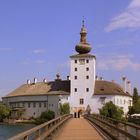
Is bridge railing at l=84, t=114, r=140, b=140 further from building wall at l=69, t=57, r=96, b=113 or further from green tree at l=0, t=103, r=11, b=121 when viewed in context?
green tree at l=0, t=103, r=11, b=121

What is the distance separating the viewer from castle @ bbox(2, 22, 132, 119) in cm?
12056

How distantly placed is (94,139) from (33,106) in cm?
10874

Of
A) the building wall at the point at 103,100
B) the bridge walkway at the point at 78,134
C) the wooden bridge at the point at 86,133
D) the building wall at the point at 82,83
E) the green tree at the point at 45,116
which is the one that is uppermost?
the building wall at the point at 82,83

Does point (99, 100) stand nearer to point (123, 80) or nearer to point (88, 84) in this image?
point (88, 84)

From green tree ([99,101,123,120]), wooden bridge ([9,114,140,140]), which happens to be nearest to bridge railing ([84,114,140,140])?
wooden bridge ([9,114,140,140])

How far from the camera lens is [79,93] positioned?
4732 inches

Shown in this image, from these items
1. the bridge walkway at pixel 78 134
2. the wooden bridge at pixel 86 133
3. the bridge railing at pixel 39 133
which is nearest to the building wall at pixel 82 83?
the bridge walkway at pixel 78 134

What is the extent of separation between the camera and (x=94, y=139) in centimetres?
2394

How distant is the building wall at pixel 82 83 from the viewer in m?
120

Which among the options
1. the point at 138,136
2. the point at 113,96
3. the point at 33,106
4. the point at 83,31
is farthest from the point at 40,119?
the point at 138,136

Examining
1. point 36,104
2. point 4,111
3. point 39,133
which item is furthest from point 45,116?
point 39,133

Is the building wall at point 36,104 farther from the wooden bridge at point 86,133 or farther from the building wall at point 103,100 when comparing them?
the wooden bridge at point 86,133

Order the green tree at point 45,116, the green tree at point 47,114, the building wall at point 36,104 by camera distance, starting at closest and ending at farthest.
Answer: the green tree at point 47,114 < the green tree at point 45,116 < the building wall at point 36,104

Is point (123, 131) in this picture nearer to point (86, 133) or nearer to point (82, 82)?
point (86, 133)
